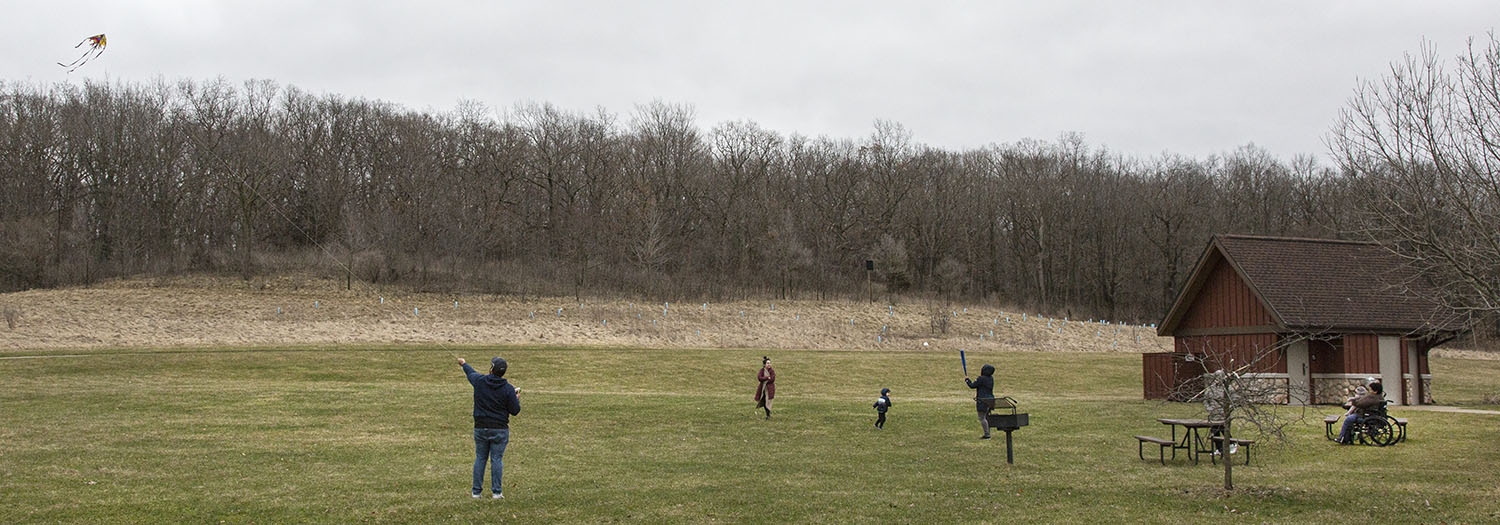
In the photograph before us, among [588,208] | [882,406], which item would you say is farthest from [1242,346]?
[588,208]

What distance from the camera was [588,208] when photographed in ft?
248

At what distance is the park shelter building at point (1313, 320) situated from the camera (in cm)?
2909

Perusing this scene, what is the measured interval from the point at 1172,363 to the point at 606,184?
171ft

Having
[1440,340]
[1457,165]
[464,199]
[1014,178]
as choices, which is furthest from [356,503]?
[1014,178]

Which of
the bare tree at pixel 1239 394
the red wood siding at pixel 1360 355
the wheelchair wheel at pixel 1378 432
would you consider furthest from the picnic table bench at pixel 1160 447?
the red wood siding at pixel 1360 355

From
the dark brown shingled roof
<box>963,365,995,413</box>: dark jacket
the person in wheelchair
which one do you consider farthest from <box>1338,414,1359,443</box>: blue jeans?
the dark brown shingled roof

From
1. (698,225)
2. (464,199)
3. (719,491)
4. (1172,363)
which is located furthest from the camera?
(698,225)

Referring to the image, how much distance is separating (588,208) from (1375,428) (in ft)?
202

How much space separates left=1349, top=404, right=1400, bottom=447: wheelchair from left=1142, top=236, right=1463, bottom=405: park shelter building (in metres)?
8.89

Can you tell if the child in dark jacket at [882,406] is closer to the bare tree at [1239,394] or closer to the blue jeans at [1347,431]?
the bare tree at [1239,394]

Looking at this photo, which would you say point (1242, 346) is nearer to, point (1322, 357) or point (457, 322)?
point (1322, 357)

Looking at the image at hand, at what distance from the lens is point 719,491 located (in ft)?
45.4

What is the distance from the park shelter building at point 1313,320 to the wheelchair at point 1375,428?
8892mm

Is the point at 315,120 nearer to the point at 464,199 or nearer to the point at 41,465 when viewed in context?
the point at 464,199
